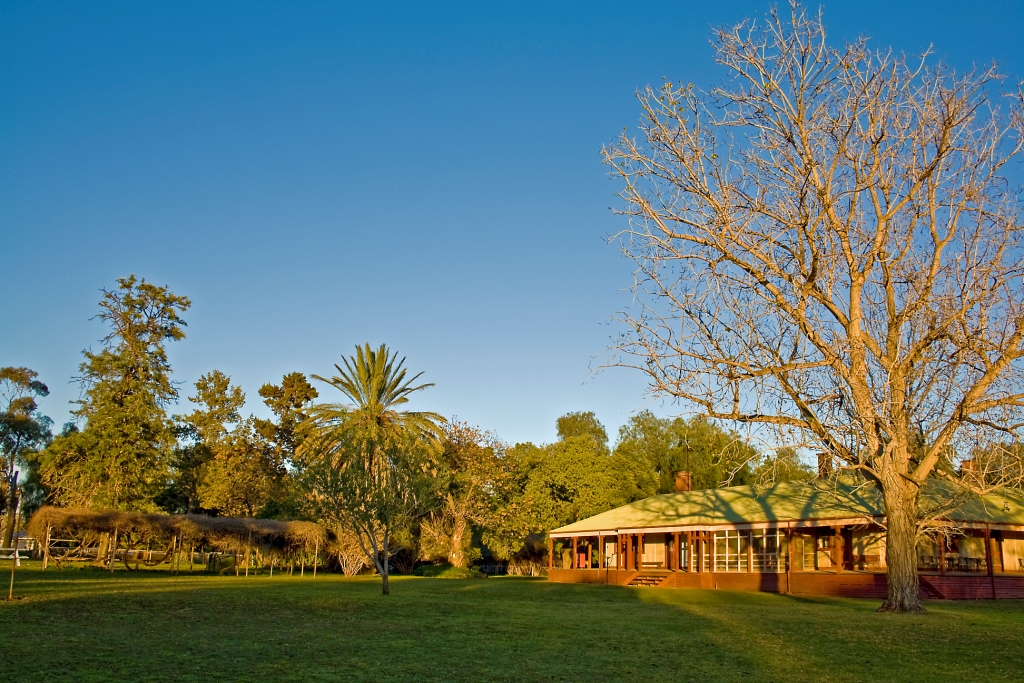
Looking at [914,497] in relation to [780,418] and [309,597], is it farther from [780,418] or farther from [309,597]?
[309,597]

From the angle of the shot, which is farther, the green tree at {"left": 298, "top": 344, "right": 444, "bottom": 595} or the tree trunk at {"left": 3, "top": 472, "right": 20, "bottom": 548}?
the tree trunk at {"left": 3, "top": 472, "right": 20, "bottom": 548}

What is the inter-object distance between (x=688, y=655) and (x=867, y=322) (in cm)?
1094

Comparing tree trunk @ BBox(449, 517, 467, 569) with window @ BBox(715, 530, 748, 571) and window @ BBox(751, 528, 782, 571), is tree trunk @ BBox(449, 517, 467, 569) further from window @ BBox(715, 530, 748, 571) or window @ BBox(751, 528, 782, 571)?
window @ BBox(751, 528, 782, 571)

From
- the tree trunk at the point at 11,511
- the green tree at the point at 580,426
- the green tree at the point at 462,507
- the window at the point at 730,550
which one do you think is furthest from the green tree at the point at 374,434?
the green tree at the point at 580,426

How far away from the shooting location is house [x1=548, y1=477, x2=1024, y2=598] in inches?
1112

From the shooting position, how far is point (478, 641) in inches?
495

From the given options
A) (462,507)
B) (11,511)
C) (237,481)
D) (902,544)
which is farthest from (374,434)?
(11,511)

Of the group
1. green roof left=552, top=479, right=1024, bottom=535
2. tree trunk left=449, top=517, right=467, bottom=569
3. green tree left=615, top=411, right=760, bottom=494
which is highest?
green tree left=615, top=411, right=760, bottom=494

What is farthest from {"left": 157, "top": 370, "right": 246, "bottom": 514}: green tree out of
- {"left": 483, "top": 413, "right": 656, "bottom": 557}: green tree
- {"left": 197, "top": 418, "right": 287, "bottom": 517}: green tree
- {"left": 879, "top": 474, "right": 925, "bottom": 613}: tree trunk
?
{"left": 879, "top": 474, "right": 925, "bottom": 613}: tree trunk

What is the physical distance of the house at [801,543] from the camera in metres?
28.2

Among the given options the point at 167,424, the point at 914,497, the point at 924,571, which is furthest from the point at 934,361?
the point at 167,424

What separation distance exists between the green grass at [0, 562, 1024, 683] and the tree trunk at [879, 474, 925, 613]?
0.68 metres

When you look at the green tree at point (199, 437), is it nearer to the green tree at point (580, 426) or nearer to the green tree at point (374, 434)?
the green tree at point (374, 434)

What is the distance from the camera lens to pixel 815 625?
52.4 ft
